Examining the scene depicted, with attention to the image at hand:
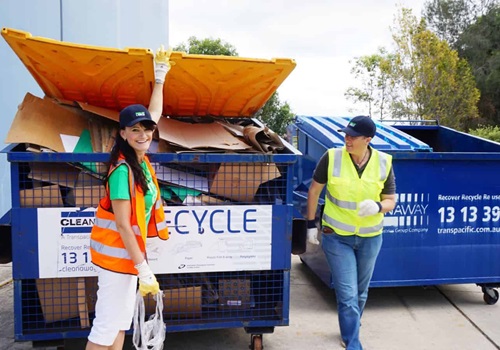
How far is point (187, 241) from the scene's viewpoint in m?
3.09

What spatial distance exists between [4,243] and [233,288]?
1473mm

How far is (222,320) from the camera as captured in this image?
3.28 m

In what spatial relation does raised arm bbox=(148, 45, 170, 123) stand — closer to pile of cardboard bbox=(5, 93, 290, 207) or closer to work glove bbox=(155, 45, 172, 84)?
work glove bbox=(155, 45, 172, 84)

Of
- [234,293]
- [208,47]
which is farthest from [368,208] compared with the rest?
[208,47]

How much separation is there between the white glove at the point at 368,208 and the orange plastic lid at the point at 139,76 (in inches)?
40.2

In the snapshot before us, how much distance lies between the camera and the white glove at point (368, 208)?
10.4 ft

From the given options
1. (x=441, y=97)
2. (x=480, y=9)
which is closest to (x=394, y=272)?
(x=441, y=97)

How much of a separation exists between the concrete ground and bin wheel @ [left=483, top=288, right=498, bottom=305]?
0.16 feet

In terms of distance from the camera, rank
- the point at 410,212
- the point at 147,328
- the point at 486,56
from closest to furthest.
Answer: the point at 147,328
the point at 410,212
the point at 486,56

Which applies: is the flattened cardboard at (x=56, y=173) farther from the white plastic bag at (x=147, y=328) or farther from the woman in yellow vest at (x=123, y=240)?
the white plastic bag at (x=147, y=328)

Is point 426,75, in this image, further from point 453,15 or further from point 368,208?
point 453,15

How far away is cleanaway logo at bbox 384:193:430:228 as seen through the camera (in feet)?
13.8

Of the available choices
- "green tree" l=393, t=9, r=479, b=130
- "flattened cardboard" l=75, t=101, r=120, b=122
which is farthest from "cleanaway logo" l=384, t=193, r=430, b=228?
"green tree" l=393, t=9, r=479, b=130

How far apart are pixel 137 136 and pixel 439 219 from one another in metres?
2.90
